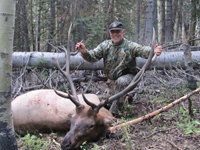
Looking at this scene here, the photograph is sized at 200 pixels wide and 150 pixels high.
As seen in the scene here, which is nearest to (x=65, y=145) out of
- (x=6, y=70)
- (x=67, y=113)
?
(x=67, y=113)

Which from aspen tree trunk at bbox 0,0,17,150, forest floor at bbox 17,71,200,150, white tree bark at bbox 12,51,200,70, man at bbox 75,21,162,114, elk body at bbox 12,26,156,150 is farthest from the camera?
white tree bark at bbox 12,51,200,70

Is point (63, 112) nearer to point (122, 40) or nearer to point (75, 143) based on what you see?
point (75, 143)

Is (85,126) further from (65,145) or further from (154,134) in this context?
(154,134)

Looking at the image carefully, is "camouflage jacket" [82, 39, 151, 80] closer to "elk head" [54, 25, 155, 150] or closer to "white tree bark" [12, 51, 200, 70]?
"elk head" [54, 25, 155, 150]

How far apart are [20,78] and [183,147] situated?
5094 millimetres

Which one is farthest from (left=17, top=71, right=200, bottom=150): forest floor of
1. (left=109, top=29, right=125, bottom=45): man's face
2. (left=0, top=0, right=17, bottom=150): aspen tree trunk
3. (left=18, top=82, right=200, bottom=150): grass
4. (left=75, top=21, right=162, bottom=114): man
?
(left=109, top=29, right=125, bottom=45): man's face

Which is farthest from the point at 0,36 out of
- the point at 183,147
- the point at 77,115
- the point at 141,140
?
the point at 183,147

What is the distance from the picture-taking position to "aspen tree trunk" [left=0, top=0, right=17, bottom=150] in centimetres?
249

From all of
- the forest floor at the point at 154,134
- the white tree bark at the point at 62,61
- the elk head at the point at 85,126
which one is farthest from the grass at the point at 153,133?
the white tree bark at the point at 62,61

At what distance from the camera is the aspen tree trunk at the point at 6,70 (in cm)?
249

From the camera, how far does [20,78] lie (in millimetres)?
6199

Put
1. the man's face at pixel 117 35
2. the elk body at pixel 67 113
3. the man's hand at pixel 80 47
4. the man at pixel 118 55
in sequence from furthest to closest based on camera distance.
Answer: the man's face at pixel 117 35 → the man at pixel 118 55 → the man's hand at pixel 80 47 → the elk body at pixel 67 113

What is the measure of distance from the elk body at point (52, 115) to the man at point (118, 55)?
0.68 m

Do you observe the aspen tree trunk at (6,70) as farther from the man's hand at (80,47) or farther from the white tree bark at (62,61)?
the white tree bark at (62,61)
